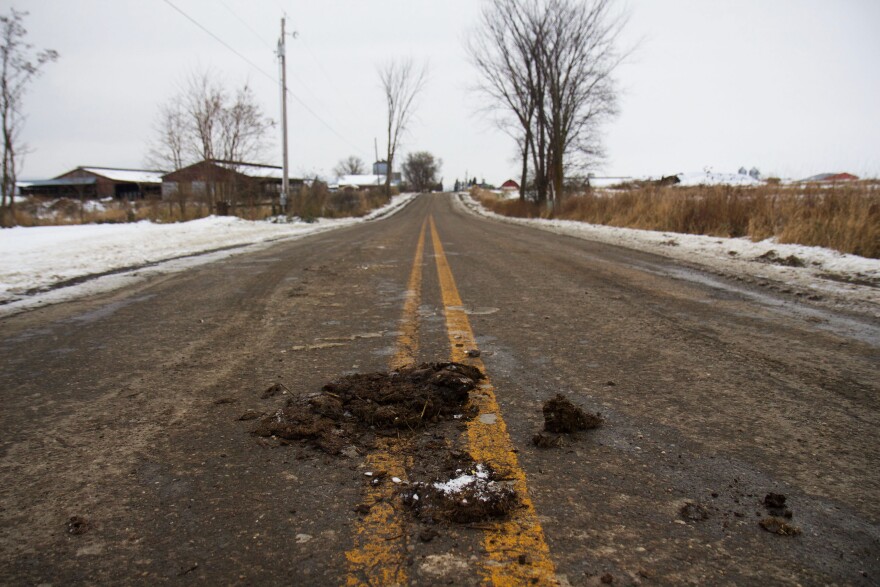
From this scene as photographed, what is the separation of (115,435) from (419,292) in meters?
3.34

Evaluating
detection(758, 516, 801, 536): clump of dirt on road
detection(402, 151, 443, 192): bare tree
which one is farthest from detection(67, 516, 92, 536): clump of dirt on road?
detection(402, 151, 443, 192): bare tree

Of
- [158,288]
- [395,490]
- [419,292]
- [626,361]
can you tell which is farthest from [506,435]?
[158,288]

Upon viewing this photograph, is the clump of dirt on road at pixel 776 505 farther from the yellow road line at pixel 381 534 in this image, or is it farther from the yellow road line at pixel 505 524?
the yellow road line at pixel 381 534

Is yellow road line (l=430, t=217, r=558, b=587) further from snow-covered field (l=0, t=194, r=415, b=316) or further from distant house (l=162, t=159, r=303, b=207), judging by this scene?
distant house (l=162, t=159, r=303, b=207)

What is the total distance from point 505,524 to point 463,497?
161 millimetres

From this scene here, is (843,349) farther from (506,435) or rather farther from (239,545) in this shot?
(239,545)

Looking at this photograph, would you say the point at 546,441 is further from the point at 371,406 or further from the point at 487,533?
the point at 371,406

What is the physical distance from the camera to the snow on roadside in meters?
5.17

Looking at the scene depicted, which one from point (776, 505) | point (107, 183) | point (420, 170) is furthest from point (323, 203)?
point (420, 170)

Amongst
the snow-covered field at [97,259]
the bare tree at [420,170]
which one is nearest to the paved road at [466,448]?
the snow-covered field at [97,259]

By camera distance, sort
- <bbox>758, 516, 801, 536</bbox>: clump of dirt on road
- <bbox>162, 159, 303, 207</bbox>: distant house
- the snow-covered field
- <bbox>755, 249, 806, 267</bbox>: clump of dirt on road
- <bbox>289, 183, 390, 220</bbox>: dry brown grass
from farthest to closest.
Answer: <bbox>289, 183, 390, 220</bbox>: dry brown grass, <bbox>162, 159, 303, 207</bbox>: distant house, <bbox>755, 249, 806, 267</bbox>: clump of dirt on road, the snow-covered field, <bbox>758, 516, 801, 536</bbox>: clump of dirt on road

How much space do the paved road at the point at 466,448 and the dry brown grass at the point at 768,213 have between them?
190 inches

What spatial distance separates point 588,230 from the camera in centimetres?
1555

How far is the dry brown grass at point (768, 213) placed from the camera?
773cm
